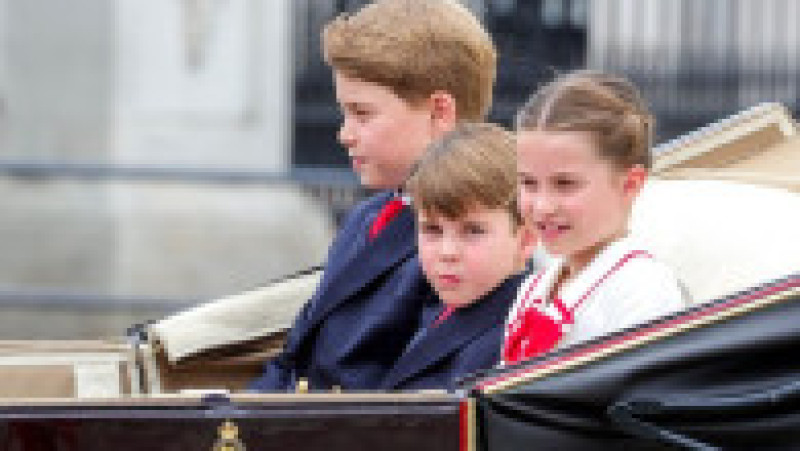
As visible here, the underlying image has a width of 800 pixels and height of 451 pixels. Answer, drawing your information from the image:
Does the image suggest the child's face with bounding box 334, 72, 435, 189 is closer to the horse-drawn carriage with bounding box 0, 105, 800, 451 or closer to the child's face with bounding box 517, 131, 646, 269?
the child's face with bounding box 517, 131, 646, 269

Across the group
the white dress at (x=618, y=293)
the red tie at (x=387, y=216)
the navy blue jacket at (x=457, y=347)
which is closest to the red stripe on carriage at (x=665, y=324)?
the white dress at (x=618, y=293)

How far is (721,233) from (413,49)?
57 cm

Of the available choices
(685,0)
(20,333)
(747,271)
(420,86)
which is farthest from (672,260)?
(685,0)

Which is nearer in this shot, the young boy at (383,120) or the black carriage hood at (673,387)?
the black carriage hood at (673,387)

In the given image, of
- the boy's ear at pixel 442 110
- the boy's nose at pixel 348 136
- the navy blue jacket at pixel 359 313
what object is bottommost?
the navy blue jacket at pixel 359 313

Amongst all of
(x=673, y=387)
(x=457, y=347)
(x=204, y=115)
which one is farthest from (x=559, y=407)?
(x=204, y=115)

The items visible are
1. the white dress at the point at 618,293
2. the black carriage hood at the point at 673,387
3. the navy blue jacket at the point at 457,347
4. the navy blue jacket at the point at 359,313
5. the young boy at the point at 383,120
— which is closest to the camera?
the black carriage hood at the point at 673,387

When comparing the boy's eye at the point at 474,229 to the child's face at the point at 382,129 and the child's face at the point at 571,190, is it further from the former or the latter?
the child's face at the point at 382,129

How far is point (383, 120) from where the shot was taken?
3.37 m

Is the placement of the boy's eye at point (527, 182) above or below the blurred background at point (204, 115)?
above

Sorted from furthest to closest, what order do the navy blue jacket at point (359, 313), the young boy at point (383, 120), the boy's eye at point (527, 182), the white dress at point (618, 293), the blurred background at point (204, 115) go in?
A: the blurred background at point (204, 115)
the young boy at point (383, 120)
the navy blue jacket at point (359, 313)
the boy's eye at point (527, 182)
the white dress at point (618, 293)

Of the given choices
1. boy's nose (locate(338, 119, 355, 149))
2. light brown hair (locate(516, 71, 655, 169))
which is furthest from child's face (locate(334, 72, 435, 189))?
light brown hair (locate(516, 71, 655, 169))

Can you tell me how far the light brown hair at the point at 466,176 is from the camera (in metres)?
3.05

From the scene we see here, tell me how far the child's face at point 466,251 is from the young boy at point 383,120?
207 millimetres
